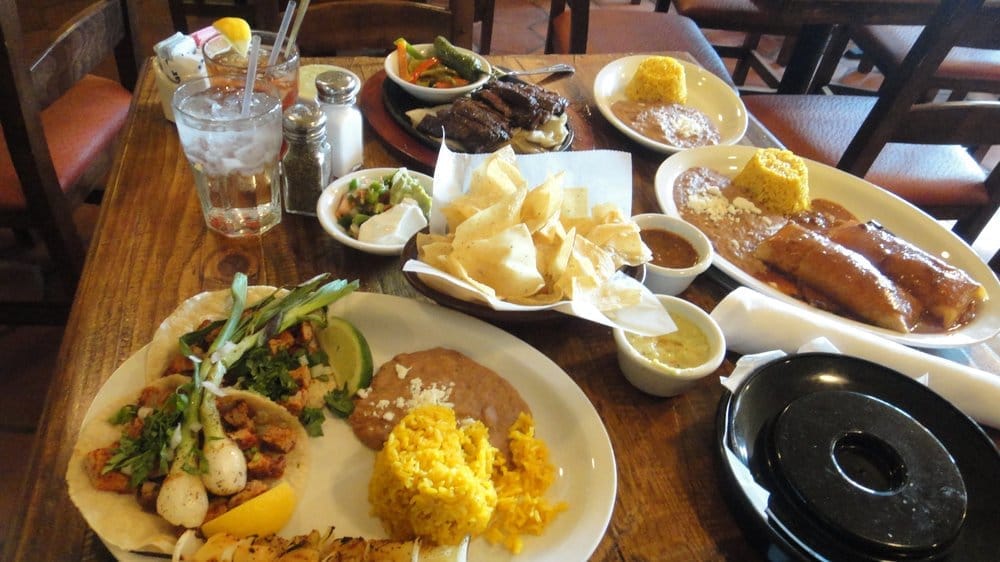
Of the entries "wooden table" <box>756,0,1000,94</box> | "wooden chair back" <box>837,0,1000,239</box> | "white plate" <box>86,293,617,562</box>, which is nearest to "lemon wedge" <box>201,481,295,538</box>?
"white plate" <box>86,293,617,562</box>

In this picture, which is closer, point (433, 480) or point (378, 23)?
point (433, 480)

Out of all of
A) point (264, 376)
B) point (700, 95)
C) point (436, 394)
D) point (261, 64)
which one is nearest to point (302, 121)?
point (261, 64)

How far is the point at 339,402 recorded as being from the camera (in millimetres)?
1137

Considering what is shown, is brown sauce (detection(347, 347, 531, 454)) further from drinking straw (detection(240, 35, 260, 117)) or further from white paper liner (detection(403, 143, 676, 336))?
drinking straw (detection(240, 35, 260, 117))

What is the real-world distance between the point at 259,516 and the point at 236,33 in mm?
1174

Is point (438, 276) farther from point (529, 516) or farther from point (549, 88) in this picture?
point (549, 88)

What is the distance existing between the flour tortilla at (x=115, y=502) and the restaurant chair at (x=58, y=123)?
1.13 metres

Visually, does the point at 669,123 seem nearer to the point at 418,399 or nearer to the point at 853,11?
the point at 853,11

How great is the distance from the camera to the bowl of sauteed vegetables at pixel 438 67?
6.42 ft

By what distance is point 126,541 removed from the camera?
2.83ft

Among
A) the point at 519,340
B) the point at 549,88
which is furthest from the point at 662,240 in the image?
the point at 549,88

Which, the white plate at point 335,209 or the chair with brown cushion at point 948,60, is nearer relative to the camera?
the white plate at point 335,209

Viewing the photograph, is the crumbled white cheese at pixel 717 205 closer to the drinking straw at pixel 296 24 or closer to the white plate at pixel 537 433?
the white plate at pixel 537 433

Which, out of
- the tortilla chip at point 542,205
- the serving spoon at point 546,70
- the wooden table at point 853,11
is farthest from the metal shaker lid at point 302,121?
→ the wooden table at point 853,11
